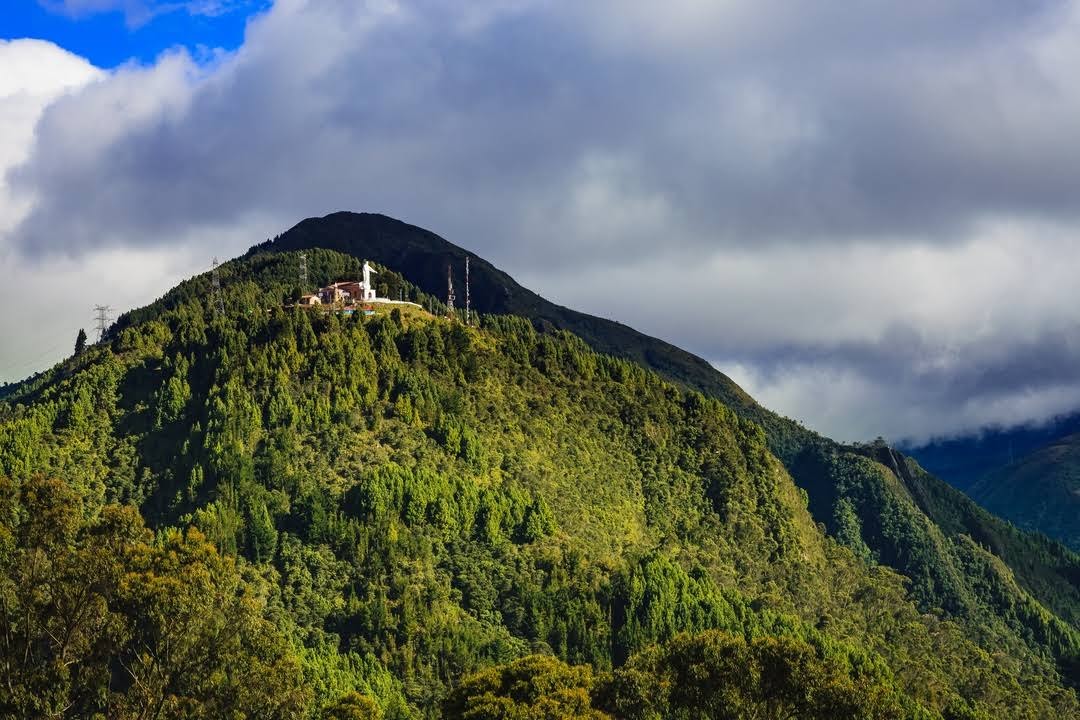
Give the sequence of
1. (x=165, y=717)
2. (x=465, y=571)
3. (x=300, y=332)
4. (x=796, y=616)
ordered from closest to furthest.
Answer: (x=165, y=717) → (x=465, y=571) → (x=796, y=616) → (x=300, y=332)

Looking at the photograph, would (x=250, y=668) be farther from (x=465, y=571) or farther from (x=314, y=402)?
(x=314, y=402)

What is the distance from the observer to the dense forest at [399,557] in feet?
257

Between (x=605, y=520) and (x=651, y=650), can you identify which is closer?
(x=651, y=650)

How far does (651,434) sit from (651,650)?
107836mm

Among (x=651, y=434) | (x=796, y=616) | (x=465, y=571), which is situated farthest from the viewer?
(x=651, y=434)

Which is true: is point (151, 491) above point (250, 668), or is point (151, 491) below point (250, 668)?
above

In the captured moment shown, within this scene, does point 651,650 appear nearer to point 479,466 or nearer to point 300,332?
point 479,466

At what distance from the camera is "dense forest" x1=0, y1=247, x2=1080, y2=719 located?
7844 cm

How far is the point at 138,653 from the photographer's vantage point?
82938mm

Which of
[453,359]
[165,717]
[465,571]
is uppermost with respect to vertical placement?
[453,359]

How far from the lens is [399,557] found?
477 ft

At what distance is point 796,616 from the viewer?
522 feet

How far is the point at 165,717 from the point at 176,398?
3411 inches

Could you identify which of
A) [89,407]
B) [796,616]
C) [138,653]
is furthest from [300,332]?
[138,653]
